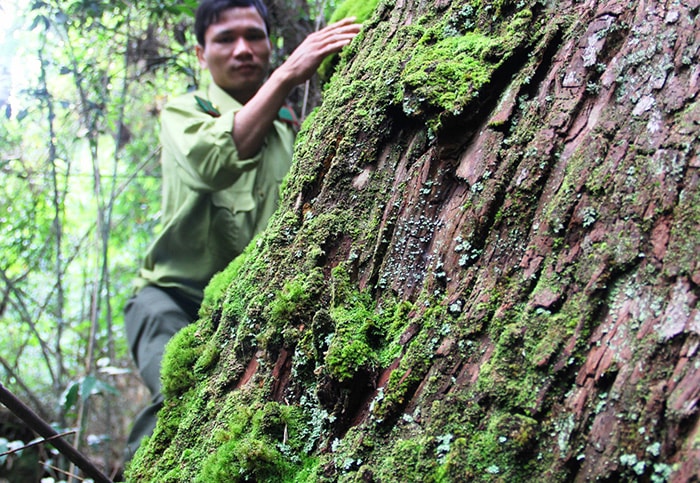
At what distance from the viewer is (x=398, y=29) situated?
5.60ft

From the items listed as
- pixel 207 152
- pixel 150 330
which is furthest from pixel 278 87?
pixel 150 330

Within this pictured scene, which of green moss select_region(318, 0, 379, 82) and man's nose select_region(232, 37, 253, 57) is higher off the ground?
man's nose select_region(232, 37, 253, 57)

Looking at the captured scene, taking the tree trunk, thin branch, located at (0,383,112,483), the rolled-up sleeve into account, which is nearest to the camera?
the tree trunk

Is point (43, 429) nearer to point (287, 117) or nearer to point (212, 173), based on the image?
point (212, 173)

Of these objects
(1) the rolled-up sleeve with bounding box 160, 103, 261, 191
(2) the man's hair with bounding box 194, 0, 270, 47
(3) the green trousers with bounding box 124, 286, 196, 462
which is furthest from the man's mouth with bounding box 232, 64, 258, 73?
(3) the green trousers with bounding box 124, 286, 196, 462

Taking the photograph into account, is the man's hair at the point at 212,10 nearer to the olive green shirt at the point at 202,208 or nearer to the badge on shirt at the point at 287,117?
the olive green shirt at the point at 202,208

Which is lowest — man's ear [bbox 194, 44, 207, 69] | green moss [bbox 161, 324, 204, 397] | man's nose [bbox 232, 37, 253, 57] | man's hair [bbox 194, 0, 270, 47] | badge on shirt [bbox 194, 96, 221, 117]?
green moss [bbox 161, 324, 204, 397]

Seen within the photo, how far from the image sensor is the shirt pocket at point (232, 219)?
10.4 feet

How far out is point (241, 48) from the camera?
3.34 metres

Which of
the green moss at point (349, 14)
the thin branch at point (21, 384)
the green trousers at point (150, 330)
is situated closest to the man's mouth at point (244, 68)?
the green moss at point (349, 14)

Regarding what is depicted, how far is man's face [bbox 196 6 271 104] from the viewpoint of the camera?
3.35 meters

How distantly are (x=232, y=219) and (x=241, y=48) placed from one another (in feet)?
3.38

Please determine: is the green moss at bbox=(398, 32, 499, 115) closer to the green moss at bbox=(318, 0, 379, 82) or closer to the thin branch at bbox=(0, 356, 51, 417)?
the green moss at bbox=(318, 0, 379, 82)

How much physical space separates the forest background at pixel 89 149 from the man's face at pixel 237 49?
0.38m
